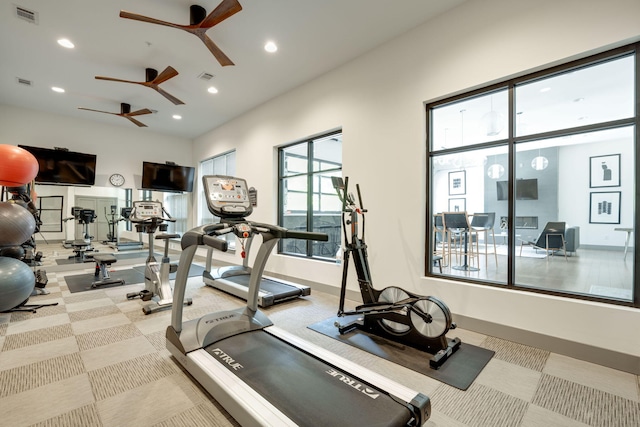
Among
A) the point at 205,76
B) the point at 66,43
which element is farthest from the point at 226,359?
the point at 66,43

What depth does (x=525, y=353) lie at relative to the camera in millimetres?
2660

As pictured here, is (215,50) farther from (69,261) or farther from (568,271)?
(69,261)

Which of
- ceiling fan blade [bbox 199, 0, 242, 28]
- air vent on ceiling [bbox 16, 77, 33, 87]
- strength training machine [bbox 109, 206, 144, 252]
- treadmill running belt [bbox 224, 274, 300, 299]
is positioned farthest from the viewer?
strength training machine [bbox 109, 206, 144, 252]

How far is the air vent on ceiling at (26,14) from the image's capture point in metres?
3.40

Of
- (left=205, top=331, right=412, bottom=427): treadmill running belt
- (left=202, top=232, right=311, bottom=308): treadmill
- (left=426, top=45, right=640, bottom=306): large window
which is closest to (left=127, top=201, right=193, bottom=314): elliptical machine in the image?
(left=202, top=232, right=311, bottom=308): treadmill

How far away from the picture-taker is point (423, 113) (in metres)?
3.59

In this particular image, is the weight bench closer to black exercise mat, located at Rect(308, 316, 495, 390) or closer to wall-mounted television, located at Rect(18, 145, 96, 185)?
wall-mounted television, located at Rect(18, 145, 96, 185)

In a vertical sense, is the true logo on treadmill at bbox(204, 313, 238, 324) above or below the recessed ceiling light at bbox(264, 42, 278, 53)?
below

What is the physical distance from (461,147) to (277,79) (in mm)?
3498

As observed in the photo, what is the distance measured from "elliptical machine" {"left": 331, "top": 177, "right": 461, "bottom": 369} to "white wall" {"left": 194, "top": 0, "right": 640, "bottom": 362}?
28.7 inches

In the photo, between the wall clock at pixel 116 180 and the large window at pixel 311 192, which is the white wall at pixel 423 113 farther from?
the wall clock at pixel 116 180

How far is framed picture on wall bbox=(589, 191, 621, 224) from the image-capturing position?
8.89 feet

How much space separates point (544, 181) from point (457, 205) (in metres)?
0.97

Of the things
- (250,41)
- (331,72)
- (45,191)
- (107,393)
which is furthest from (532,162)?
(45,191)
